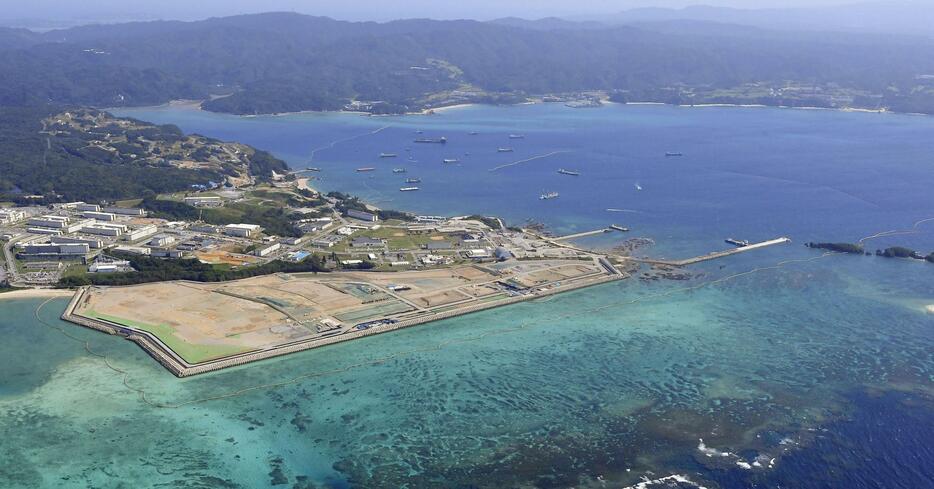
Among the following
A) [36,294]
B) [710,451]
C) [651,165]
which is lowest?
[651,165]

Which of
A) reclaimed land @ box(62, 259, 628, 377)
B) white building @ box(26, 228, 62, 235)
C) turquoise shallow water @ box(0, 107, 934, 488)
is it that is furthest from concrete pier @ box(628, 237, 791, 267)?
white building @ box(26, 228, 62, 235)

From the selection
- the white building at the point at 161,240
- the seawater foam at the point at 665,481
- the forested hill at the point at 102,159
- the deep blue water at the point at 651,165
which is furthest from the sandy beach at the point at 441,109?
the seawater foam at the point at 665,481

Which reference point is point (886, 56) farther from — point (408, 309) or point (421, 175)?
point (408, 309)

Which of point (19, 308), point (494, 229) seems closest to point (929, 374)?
point (494, 229)

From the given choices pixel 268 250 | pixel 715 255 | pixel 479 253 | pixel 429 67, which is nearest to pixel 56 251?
pixel 268 250

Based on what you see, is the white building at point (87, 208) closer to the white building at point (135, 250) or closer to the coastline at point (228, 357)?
the white building at point (135, 250)

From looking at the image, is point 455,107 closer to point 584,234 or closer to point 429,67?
point 429,67
